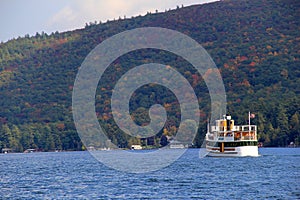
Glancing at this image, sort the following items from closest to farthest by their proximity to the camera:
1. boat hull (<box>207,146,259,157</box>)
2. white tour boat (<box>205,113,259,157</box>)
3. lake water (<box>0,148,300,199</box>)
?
lake water (<box>0,148,300,199</box>) < boat hull (<box>207,146,259,157</box>) < white tour boat (<box>205,113,259,157</box>)

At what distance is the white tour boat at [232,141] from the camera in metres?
119

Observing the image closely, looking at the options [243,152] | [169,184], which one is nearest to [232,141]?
[243,152]

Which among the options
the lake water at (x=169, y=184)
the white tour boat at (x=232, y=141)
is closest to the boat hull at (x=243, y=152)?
the white tour boat at (x=232, y=141)

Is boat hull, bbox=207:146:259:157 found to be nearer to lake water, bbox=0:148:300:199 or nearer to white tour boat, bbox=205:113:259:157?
white tour boat, bbox=205:113:259:157

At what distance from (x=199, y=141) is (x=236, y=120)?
14538 mm

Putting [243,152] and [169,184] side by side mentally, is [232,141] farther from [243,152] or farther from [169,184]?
[169,184]

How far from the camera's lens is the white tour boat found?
4683 inches

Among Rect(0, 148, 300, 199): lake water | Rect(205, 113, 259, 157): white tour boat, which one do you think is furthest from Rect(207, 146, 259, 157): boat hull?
Rect(0, 148, 300, 199): lake water

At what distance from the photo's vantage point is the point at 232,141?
120m

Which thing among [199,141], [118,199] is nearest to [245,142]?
[118,199]

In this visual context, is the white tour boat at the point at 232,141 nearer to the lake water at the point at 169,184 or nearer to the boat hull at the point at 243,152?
the boat hull at the point at 243,152

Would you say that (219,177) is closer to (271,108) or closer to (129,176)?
(129,176)

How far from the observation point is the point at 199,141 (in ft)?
625

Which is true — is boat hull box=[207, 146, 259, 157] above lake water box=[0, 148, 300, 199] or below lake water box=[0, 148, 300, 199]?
above
